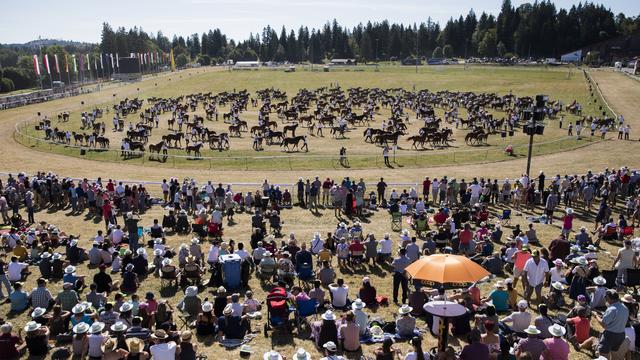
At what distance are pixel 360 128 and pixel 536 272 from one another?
130ft

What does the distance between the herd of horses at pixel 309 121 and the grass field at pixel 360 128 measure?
931 mm

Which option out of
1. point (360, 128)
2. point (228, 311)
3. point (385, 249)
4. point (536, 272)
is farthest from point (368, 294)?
point (360, 128)

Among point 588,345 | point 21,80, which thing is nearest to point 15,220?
point 588,345

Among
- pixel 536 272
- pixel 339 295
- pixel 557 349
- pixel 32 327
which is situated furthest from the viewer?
pixel 536 272

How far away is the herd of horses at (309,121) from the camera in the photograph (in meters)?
43.5

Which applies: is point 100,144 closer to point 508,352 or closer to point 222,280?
point 222,280

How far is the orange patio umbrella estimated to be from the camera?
10922 millimetres

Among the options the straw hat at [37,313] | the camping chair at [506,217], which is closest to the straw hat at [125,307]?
the straw hat at [37,313]

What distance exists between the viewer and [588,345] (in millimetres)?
11570

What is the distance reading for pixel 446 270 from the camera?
1109 cm

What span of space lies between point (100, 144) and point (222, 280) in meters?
34.2

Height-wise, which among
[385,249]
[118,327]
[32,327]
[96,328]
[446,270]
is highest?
[446,270]

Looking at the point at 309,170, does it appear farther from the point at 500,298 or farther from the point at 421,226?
the point at 500,298

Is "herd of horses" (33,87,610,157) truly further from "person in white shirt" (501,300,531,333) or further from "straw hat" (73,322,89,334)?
"person in white shirt" (501,300,531,333)
